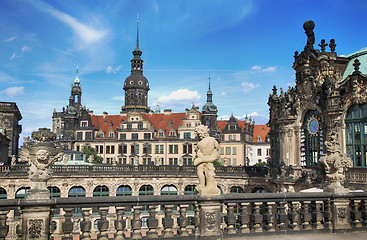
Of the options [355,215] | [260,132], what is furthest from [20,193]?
[260,132]

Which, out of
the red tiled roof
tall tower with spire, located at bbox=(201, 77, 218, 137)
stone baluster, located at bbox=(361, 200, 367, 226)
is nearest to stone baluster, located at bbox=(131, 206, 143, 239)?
stone baluster, located at bbox=(361, 200, 367, 226)

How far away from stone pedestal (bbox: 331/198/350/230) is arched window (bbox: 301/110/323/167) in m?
14.1

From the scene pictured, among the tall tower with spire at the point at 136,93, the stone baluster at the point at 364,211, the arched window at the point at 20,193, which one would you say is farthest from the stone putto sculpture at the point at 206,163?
the tall tower with spire at the point at 136,93

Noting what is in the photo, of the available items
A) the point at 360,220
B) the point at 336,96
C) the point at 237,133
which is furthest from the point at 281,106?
the point at 237,133

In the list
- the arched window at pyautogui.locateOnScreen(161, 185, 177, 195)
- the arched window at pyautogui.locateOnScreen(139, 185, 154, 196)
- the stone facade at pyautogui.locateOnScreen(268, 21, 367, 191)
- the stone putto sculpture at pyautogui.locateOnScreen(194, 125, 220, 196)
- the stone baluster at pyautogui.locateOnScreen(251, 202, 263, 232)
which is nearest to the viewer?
the stone putto sculpture at pyautogui.locateOnScreen(194, 125, 220, 196)

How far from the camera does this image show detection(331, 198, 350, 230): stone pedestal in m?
8.68

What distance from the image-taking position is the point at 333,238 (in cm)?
812

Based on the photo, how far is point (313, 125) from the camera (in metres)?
23.0

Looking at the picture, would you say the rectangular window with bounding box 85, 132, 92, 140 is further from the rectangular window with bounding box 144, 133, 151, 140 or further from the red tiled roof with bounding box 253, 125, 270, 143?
the red tiled roof with bounding box 253, 125, 270, 143

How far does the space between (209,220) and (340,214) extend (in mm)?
3698

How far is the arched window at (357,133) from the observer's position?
19203mm

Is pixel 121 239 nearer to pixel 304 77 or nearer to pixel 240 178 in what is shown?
pixel 304 77

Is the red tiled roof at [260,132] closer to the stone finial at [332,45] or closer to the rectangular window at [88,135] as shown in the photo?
the rectangular window at [88,135]

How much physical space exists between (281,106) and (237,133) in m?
47.7
